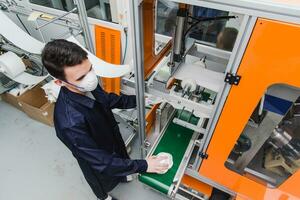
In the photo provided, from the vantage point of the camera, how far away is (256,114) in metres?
1.24

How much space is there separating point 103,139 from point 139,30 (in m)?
0.80

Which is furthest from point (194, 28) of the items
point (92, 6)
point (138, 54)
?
point (92, 6)

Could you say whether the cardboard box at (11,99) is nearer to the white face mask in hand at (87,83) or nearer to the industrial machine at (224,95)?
the industrial machine at (224,95)

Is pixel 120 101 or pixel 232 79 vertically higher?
pixel 232 79

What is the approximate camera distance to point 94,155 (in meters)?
1.18

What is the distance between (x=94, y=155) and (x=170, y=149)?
0.63 metres

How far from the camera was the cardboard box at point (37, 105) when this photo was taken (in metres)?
2.34

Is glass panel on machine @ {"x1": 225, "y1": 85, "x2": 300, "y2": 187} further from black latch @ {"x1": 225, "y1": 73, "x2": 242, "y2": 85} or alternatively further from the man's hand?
the man's hand

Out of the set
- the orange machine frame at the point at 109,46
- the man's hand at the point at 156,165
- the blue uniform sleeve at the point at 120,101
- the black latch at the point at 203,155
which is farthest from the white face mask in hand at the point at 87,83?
the orange machine frame at the point at 109,46

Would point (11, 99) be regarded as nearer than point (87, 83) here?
No

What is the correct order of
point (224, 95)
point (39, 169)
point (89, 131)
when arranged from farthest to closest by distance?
point (39, 169) < point (89, 131) < point (224, 95)

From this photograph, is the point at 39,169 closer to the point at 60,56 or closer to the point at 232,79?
the point at 60,56

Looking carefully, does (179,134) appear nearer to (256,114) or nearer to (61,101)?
(256,114)

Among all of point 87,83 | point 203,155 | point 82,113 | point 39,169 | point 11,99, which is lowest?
point 39,169
